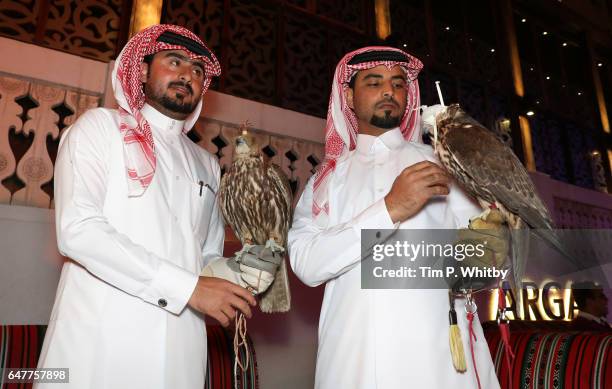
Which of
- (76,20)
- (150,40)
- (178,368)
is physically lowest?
(178,368)

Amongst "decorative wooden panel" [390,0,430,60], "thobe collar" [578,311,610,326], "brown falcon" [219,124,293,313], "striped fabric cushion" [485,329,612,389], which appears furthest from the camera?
"decorative wooden panel" [390,0,430,60]

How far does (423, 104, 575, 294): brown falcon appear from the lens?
3.96 ft

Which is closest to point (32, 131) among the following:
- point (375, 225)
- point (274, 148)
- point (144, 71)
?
point (144, 71)

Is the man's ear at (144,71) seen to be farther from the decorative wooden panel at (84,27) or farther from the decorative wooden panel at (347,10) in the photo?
the decorative wooden panel at (347,10)

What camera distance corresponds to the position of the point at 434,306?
4.49 feet

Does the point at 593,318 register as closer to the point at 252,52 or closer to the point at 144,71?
the point at 252,52

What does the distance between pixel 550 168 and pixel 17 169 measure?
584cm

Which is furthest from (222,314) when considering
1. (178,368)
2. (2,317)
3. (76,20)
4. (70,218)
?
(76,20)

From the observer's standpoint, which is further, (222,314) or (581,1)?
(581,1)

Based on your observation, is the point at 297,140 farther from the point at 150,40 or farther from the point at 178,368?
the point at 178,368

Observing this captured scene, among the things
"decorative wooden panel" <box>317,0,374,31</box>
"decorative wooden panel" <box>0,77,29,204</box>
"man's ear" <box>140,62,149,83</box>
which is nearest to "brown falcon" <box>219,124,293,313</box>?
"man's ear" <box>140,62,149,83</box>

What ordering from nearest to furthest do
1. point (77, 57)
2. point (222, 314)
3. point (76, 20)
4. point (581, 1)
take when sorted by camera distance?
point (222, 314)
point (77, 57)
point (76, 20)
point (581, 1)

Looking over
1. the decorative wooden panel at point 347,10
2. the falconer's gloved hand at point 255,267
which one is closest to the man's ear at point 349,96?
the falconer's gloved hand at point 255,267

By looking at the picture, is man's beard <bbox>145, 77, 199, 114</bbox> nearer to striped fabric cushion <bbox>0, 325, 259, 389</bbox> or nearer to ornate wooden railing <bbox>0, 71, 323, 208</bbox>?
striped fabric cushion <bbox>0, 325, 259, 389</bbox>
